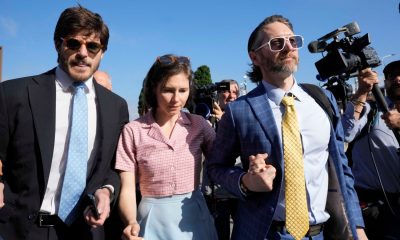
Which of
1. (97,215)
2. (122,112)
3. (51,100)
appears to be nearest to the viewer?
(97,215)

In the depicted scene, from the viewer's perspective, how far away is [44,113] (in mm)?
2027

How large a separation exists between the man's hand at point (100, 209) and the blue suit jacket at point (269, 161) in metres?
0.64

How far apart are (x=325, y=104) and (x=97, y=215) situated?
1505 millimetres

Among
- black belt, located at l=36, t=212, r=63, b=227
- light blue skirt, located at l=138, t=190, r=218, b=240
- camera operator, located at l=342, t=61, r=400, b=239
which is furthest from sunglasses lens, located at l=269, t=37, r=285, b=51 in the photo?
black belt, located at l=36, t=212, r=63, b=227

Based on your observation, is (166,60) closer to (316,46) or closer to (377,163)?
(316,46)

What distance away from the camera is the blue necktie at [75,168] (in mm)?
2016

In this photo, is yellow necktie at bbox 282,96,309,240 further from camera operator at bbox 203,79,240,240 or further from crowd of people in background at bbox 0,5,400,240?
camera operator at bbox 203,79,240,240

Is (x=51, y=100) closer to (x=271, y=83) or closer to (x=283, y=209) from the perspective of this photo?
(x=271, y=83)

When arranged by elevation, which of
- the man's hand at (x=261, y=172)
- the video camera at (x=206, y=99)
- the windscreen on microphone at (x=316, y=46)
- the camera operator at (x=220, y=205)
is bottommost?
the camera operator at (x=220, y=205)

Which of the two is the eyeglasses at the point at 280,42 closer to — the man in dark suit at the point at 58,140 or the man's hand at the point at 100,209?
the man in dark suit at the point at 58,140

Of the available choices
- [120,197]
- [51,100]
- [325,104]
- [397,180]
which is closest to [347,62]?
[325,104]

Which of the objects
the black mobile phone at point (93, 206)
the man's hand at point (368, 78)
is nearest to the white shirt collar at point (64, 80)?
the black mobile phone at point (93, 206)

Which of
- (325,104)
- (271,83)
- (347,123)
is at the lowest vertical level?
(347,123)

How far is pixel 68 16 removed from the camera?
7.20 ft
